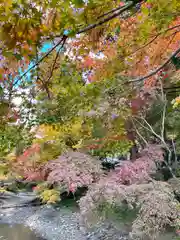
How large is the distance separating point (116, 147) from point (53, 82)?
14.9 ft

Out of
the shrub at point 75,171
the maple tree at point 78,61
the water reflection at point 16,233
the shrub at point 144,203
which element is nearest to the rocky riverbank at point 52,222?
the water reflection at point 16,233

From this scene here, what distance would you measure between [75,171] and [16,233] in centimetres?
179

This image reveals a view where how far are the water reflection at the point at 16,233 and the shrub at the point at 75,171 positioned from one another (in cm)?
113

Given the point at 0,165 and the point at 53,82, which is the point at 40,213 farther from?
the point at 53,82

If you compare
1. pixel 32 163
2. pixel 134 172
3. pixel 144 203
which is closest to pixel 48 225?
pixel 32 163

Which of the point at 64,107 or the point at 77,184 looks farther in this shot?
the point at 77,184

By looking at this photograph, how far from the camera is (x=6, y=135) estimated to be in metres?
1.66

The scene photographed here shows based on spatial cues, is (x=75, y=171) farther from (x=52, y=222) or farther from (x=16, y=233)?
(x=16, y=233)

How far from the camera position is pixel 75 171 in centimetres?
479

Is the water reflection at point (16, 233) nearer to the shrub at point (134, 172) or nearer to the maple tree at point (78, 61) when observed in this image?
the maple tree at point (78, 61)

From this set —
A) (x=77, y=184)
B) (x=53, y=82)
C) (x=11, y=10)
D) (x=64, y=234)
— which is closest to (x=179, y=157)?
(x=77, y=184)

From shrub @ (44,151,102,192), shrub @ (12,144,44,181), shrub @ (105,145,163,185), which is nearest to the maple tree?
shrub @ (105,145,163,185)

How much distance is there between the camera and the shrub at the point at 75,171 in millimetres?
4668

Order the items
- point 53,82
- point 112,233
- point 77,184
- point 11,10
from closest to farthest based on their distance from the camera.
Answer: point 11,10 → point 53,82 → point 112,233 → point 77,184
